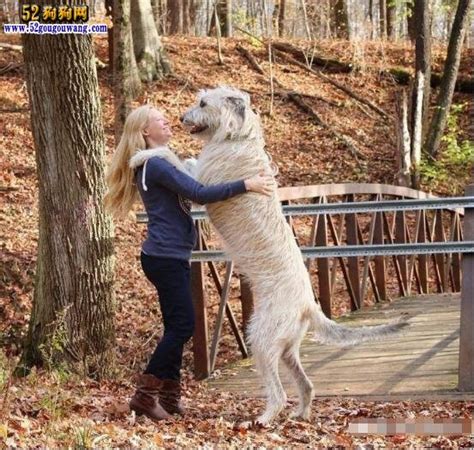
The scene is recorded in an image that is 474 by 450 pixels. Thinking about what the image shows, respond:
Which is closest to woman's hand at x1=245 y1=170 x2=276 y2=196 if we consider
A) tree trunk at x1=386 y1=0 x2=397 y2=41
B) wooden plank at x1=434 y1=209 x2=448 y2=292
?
wooden plank at x1=434 y1=209 x2=448 y2=292

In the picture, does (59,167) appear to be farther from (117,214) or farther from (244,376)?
(244,376)

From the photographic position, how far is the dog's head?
4930mm

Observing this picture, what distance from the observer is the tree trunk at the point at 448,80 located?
1792cm

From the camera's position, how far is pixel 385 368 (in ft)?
21.7

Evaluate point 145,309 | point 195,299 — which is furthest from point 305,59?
point 195,299

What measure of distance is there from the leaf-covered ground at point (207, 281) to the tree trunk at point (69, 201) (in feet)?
1.25

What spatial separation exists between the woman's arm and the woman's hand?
4 centimetres

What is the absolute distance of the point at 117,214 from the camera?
5230 mm

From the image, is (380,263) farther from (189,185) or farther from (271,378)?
(189,185)

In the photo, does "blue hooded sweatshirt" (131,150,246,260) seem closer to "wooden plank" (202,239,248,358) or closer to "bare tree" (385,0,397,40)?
A: "wooden plank" (202,239,248,358)

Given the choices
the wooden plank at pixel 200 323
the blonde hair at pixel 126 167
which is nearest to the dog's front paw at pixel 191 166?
the blonde hair at pixel 126 167

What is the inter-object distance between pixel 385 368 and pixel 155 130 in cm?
283

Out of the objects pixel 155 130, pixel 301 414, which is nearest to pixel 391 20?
pixel 155 130

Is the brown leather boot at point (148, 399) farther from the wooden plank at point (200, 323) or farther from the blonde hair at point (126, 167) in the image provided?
the wooden plank at point (200, 323)
